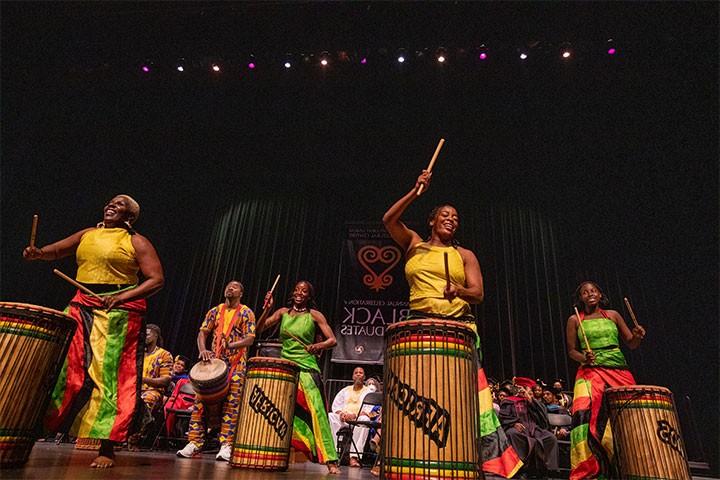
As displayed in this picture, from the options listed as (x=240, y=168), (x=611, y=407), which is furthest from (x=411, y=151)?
(x=611, y=407)

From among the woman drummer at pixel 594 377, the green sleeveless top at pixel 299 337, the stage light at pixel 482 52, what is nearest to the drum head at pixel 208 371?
the green sleeveless top at pixel 299 337

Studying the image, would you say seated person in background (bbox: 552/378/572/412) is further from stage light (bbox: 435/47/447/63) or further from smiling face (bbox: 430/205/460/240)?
stage light (bbox: 435/47/447/63)

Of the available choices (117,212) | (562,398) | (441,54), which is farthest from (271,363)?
(441,54)

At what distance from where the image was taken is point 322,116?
880 cm

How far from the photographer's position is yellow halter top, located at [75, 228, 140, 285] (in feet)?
9.50

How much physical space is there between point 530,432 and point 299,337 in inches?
116

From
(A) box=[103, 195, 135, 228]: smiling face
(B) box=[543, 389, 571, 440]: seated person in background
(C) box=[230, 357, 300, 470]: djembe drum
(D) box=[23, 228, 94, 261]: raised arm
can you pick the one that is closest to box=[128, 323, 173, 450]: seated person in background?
(C) box=[230, 357, 300, 470]: djembe drum

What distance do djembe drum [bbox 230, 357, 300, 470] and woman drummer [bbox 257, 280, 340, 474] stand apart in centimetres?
39

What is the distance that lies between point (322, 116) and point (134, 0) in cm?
341

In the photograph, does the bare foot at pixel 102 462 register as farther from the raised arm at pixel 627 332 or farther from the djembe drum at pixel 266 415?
the raised arm at pixel 627 332

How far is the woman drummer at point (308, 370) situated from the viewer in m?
4.03

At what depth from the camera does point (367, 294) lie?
8883mm

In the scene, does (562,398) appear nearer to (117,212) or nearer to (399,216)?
(399,216)

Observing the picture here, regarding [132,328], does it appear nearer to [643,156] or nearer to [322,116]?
[322,116]
